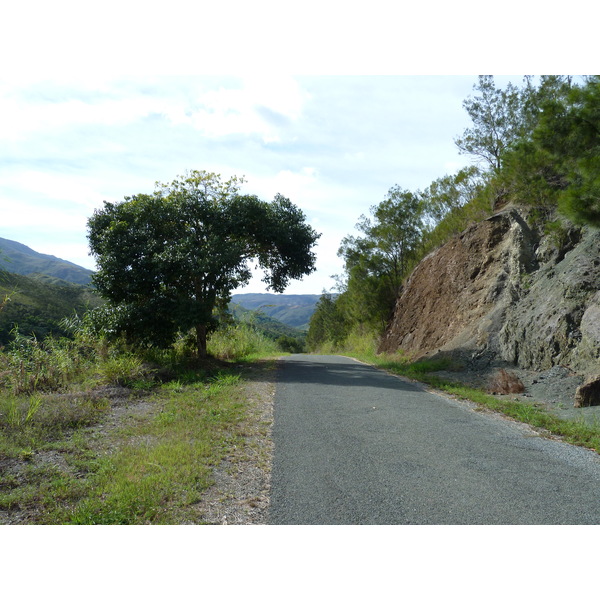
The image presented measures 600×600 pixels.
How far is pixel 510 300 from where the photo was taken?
1450cm

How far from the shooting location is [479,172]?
22047 mm

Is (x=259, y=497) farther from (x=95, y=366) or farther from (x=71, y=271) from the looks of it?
(x=71, y=271)

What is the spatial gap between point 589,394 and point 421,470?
4.46m

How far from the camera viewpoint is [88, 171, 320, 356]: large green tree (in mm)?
13273

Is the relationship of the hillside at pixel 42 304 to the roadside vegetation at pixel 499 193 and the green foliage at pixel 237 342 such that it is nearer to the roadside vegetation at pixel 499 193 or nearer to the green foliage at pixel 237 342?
the green foliage at pixel 237 342

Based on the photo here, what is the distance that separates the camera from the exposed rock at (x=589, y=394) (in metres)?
7.67

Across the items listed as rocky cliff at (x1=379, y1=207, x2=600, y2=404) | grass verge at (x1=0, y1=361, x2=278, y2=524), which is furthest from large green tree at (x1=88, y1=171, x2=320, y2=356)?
rocky cliff at (x1=379, y1=207, x2=600, y2=404)

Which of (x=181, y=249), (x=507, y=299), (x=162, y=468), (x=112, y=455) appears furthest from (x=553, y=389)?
(x=181, y=249)

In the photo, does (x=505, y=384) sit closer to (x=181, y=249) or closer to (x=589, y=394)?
(x=589, y=394)

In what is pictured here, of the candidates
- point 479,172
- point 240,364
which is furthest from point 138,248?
point 479,172

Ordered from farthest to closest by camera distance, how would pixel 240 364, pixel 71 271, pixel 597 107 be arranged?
pixel 71 271 → pixel 240 364 → pixel 597 107

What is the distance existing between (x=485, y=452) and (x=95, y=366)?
878 centimetres

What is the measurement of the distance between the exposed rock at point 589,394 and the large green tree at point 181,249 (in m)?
9.15

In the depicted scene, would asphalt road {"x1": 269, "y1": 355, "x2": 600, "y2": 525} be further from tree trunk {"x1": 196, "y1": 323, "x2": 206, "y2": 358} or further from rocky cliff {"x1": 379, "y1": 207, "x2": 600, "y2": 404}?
tree trunk {"x1": 196, "y1": 323, "x2": 206, "y2": 358}
